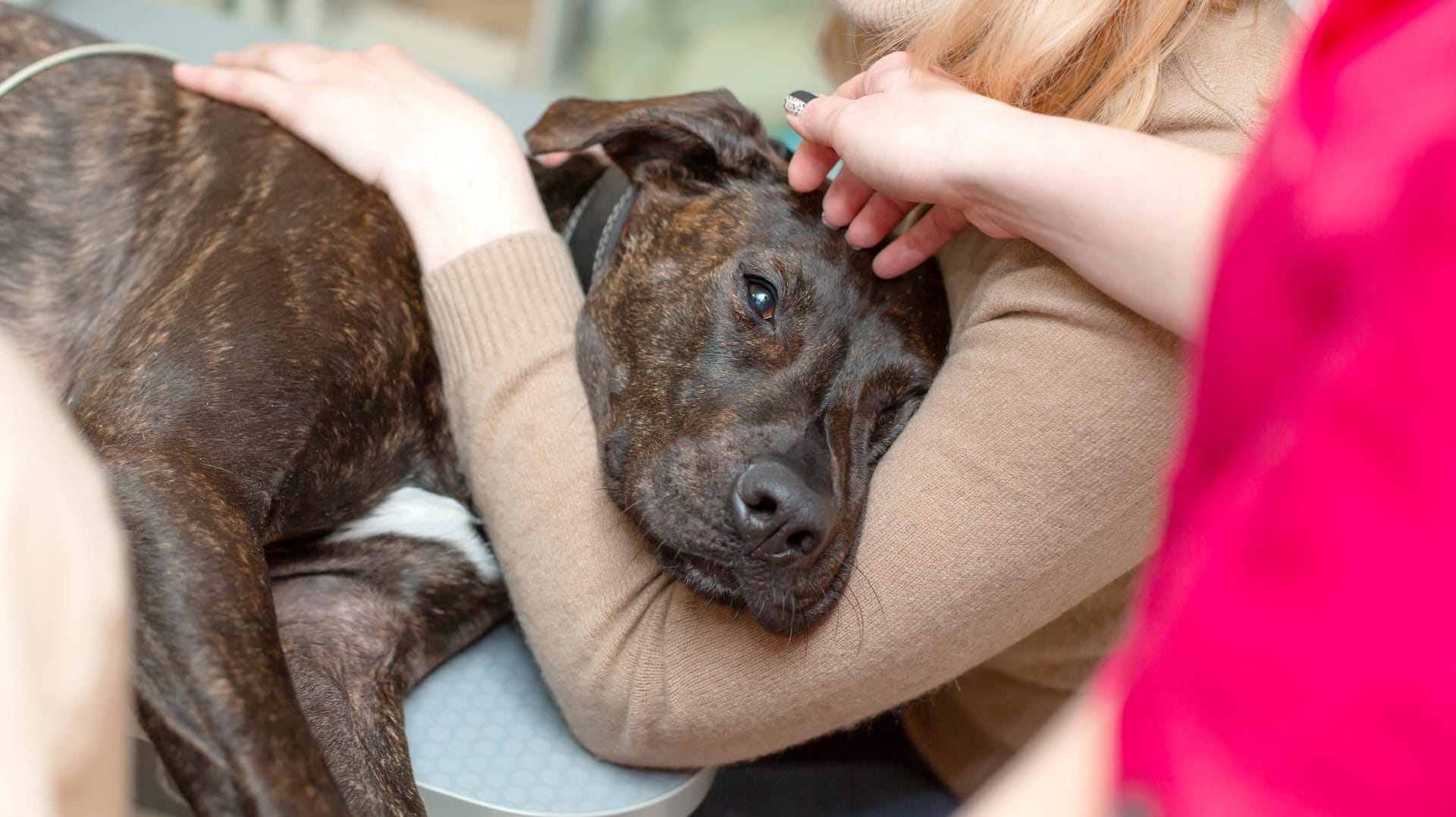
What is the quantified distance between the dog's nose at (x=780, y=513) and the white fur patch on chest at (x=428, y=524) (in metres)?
0.60

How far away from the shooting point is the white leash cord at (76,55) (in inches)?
79.0

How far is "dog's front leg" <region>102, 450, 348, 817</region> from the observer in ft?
4.05

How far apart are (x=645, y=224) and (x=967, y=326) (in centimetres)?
69

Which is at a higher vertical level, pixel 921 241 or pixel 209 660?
pixel 921 241

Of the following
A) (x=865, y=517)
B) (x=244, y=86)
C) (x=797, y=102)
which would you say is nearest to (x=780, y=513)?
(x=865, y=517)

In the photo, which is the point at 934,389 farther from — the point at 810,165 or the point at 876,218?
the point at 810,165

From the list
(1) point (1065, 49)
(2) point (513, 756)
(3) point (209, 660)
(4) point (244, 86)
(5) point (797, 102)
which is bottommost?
(2) point (513, 756)

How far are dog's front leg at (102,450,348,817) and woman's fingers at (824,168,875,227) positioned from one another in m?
0.97

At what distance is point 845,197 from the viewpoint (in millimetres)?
1727

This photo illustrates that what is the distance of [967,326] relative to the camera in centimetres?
155

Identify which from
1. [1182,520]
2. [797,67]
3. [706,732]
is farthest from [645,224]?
[797,67]

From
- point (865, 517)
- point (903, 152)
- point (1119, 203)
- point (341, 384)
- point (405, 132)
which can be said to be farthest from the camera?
point (405, 132)

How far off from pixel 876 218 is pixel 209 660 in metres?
1.10

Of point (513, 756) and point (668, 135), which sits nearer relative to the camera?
point (513, 756)
